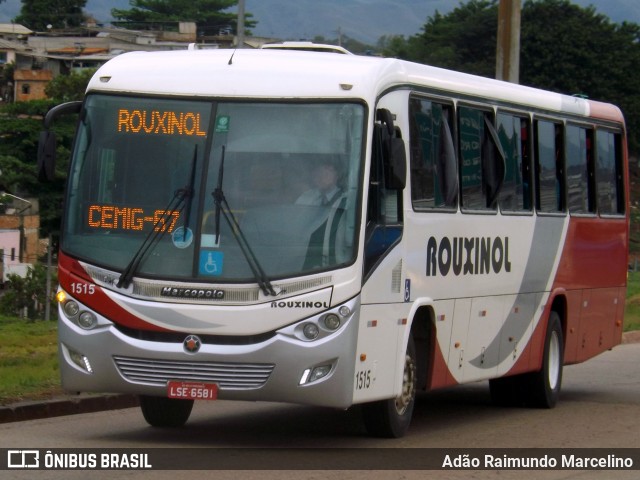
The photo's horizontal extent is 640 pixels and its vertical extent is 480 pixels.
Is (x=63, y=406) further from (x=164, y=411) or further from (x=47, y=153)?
(x=47, y=153)

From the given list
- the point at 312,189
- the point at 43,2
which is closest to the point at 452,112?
the point at 312,189

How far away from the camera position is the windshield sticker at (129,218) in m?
9.75

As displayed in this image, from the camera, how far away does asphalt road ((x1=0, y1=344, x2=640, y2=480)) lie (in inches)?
359

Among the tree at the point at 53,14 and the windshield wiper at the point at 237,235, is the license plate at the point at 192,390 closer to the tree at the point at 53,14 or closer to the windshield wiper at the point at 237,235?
the windshield wiper at the point at 237,235

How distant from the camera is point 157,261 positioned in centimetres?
970

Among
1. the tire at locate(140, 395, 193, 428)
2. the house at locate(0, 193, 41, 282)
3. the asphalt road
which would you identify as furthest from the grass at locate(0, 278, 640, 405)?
the house at locate(0, 193, 41, 282)

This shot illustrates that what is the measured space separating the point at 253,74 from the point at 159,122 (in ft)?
2.50

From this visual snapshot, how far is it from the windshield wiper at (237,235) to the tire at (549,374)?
5.35 m

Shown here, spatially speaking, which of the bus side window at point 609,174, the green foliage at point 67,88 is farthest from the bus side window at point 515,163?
the green foliage at point 67,88

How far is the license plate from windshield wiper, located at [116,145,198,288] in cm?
78

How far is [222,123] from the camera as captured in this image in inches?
388

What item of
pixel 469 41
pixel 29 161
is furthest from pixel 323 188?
pixel 469 41

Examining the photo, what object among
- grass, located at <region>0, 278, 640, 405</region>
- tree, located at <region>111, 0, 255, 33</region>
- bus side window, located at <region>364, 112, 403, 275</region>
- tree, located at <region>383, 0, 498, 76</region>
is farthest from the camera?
tree, located at <region>111, 0, 255, 33</region>

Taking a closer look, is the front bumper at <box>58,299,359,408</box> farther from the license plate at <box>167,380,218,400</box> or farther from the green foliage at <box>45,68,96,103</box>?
the green foliage at <box>45,68,96,103</box>
